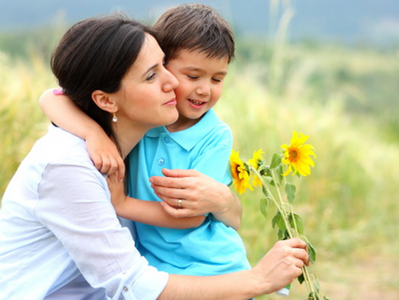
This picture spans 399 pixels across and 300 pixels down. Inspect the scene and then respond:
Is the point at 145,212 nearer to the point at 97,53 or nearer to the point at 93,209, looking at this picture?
the point at 93,209

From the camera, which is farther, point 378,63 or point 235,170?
point 378,63

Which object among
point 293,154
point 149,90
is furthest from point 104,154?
point 293,154

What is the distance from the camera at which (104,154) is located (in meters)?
2.10

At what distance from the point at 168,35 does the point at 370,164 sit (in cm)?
467

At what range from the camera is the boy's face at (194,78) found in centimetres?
232

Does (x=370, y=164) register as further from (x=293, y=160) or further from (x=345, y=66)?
(x=345, y=66)

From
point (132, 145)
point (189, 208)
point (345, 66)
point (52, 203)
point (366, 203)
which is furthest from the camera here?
point (345, 66)

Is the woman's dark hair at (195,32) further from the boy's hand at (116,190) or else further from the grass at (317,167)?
the grass at (317,167)

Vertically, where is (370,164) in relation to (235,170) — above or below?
above

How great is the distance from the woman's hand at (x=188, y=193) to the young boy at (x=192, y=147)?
0.10 meters

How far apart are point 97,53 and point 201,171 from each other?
563 millimetres

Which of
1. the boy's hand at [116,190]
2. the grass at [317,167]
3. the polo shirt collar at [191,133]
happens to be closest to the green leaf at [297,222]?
the polo shirt collar at [191,133]

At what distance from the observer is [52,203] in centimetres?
202

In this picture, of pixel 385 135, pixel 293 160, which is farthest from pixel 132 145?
pixel 385 135
